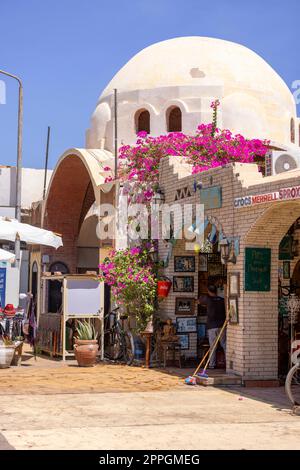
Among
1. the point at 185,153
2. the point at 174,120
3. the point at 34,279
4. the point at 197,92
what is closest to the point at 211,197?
the point at 185,153

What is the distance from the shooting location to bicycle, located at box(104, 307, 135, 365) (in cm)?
1623

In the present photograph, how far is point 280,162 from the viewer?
1409 centimetres

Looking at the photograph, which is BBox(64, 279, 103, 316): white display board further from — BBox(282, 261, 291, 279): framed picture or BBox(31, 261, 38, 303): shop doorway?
BBox(31, 261, 38, 303): shop doorway

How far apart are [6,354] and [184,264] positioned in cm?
409

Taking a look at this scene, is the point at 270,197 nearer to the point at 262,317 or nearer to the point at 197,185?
the point at 262,317

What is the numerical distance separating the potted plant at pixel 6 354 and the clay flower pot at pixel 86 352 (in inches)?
52.1

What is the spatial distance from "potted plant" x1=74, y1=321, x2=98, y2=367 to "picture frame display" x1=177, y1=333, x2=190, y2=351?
175cm

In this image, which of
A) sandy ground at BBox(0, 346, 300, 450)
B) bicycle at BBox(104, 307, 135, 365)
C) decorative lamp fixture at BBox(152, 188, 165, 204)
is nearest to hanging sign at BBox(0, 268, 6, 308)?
bicycle at BBox(104, 307, 135, 365)

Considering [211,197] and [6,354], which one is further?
[6,354]

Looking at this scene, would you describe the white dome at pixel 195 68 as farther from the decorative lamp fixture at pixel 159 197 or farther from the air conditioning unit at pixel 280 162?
the air conditioning unit at pixel 280 162

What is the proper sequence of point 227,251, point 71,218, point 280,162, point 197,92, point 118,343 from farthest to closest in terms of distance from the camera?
point 71,218, point 197,92, point 118,343, point 280,162, point 227,251

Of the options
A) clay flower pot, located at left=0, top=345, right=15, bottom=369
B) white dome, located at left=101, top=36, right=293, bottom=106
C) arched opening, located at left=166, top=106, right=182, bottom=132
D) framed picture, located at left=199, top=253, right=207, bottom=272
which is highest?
white dome, located at left=101, top=36, right=293, bottom=106

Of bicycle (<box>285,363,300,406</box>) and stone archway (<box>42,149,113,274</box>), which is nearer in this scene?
bicycle (<box>285,363,300,406</box>)

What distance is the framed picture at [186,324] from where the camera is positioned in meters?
15.9
